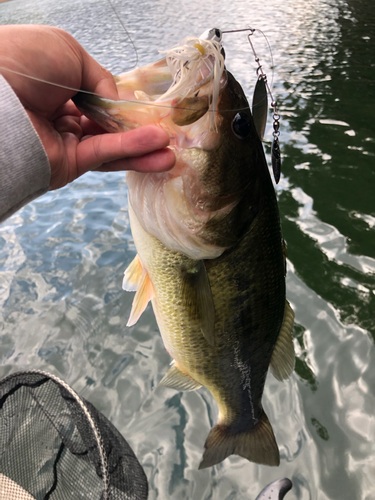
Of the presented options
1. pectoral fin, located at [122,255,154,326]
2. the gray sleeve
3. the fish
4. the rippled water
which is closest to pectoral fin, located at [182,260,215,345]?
the fish

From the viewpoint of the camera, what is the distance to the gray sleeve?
108 centimetres

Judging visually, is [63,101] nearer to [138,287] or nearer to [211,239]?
[211,239]

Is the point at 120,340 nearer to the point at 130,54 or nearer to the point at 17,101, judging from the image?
the point at 17,101

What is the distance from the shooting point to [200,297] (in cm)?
162

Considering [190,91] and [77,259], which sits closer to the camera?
[190,91]

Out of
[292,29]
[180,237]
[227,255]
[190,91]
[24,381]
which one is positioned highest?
[190,91]

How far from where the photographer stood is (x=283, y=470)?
2662 mm

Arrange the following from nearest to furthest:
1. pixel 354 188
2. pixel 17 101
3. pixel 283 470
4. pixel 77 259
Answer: pixel 17 101
pixel 283 470
pixel 77 259
pixel 354 188

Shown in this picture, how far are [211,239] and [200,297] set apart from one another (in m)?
0.28

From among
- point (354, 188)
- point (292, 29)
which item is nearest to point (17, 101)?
point (354, 188)

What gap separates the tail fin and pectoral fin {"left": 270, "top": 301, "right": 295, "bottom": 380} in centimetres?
35

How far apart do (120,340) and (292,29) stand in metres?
15.9

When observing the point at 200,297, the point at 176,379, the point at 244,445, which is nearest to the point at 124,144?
the point at 200,297

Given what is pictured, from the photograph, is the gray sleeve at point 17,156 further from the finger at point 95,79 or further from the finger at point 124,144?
the finger at point 95,79
